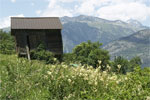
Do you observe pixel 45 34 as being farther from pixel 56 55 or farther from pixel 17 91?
pixel 17 91

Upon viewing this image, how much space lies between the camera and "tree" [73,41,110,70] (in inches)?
2491

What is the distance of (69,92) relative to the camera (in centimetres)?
449

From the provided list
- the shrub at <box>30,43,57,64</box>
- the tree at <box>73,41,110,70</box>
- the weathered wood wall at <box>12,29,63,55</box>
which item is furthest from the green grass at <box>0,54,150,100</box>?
the tree at <box>73,41,110,70</box>

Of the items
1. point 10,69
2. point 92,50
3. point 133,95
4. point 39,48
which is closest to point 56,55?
point 39,48

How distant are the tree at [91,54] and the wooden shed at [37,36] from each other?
30964mm

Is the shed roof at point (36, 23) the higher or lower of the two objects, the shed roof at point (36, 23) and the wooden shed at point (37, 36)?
the higher

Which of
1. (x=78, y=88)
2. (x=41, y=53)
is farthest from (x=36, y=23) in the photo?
→ (x=78, y=88)

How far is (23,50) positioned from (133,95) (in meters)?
28.4

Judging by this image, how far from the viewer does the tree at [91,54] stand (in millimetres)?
63281

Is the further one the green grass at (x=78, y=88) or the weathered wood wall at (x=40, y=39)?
the weathered wood wall at (x=40, y=39)

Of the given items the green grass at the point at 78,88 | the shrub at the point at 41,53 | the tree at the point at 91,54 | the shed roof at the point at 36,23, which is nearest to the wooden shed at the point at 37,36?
the shed roof at the point at 36,23

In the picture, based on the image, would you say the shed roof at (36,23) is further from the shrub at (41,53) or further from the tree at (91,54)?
the tree at (91,54)

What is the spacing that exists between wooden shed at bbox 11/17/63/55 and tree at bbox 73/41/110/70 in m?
31.0

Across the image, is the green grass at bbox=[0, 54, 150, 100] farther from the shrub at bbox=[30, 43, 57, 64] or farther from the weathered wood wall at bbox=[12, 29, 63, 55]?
the weathered wood wall at bbox=[12, 29, 63, 55]
